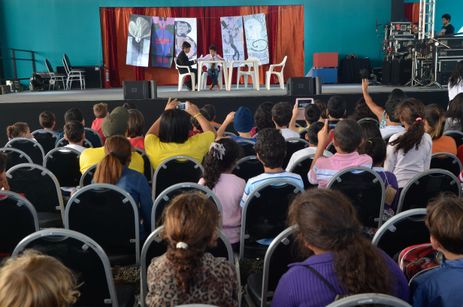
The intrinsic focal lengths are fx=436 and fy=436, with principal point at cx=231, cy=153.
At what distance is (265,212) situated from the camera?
90.1 inches

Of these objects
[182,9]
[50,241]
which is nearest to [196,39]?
[182,9]

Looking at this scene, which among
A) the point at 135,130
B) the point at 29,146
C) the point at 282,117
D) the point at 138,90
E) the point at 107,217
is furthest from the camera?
the point at 138,90

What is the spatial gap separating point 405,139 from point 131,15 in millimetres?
12432

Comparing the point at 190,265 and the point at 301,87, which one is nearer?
the point at 190,265

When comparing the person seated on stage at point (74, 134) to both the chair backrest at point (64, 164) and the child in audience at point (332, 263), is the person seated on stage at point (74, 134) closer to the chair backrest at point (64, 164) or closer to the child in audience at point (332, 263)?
the chair backrest at point (64, 164)

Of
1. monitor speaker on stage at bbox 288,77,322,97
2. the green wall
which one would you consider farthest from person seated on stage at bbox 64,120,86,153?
the green wall

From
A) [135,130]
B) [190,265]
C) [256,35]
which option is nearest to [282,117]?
[135,130]

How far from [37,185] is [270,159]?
1.60 metres

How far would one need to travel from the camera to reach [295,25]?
14.1 metres

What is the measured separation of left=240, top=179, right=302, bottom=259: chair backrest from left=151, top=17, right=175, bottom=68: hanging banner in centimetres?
1238

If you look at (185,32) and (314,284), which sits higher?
(185,32)

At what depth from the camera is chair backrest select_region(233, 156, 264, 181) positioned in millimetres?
3076

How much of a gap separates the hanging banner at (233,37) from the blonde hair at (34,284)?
44.4ft

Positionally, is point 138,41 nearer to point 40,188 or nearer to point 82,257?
point 40,188
